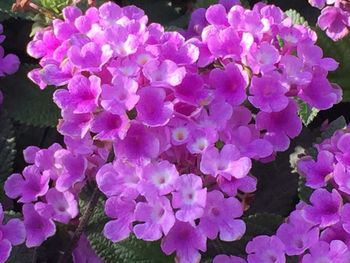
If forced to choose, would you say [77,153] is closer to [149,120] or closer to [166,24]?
[149,120]

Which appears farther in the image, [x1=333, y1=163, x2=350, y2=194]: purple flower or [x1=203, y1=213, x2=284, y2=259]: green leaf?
[x1=203, y1=213, x2=284, y2=259]: green leaf

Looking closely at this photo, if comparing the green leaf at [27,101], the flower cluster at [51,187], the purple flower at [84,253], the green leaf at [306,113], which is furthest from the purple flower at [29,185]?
the green leaf at [306,113]

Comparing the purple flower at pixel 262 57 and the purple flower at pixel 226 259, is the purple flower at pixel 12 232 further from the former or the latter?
the purple flower at pixel 262 57

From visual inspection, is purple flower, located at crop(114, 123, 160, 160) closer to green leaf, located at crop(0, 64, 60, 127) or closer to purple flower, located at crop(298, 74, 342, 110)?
purple flower, located at crop(298, 74, 342, 110)

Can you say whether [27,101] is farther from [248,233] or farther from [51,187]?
[248,233]

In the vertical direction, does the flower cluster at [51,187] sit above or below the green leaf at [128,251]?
above

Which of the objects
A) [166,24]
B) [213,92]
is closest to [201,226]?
[213,92]

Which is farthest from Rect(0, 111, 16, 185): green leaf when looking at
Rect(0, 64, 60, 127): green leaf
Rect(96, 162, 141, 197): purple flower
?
Rect(96, 162, 141, 197): purple flower

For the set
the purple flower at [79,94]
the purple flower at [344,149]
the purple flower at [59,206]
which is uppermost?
the purple flower at [79,94]
